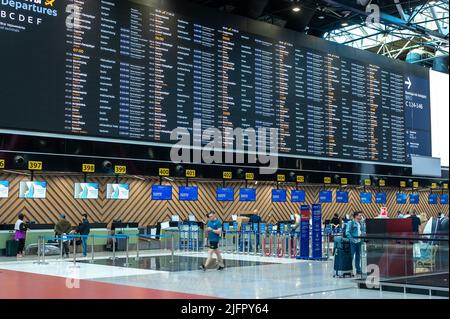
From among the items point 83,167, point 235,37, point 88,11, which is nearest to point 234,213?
point 235,37

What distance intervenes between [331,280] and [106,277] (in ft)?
14.5

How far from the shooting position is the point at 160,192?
63.6 feet

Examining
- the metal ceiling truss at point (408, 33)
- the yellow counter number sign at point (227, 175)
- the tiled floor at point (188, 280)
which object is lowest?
the tiled floor at point (188, 280)

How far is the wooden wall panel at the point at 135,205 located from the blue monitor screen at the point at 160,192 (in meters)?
2.31

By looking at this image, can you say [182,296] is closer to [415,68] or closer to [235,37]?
[235,37]

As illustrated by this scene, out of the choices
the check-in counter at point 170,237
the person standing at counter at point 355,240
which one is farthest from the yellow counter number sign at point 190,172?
the person standing at counter at point 355,240

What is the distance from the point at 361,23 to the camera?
24.1m

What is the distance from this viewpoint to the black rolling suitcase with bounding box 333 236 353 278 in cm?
1231

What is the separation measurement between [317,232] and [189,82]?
563cm

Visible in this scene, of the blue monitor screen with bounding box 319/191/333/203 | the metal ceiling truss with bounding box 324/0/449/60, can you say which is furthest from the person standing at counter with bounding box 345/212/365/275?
the blue monitor screen with bounding box 319/191/333/203

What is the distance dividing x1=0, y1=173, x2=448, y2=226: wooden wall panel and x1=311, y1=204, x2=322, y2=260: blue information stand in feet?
24.6

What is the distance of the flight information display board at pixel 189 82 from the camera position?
1495 centimetres

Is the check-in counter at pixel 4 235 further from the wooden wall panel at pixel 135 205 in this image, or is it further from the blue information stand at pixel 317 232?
the blue information stand at pixel 317 232

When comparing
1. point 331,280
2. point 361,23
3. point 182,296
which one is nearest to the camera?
point 182,296
